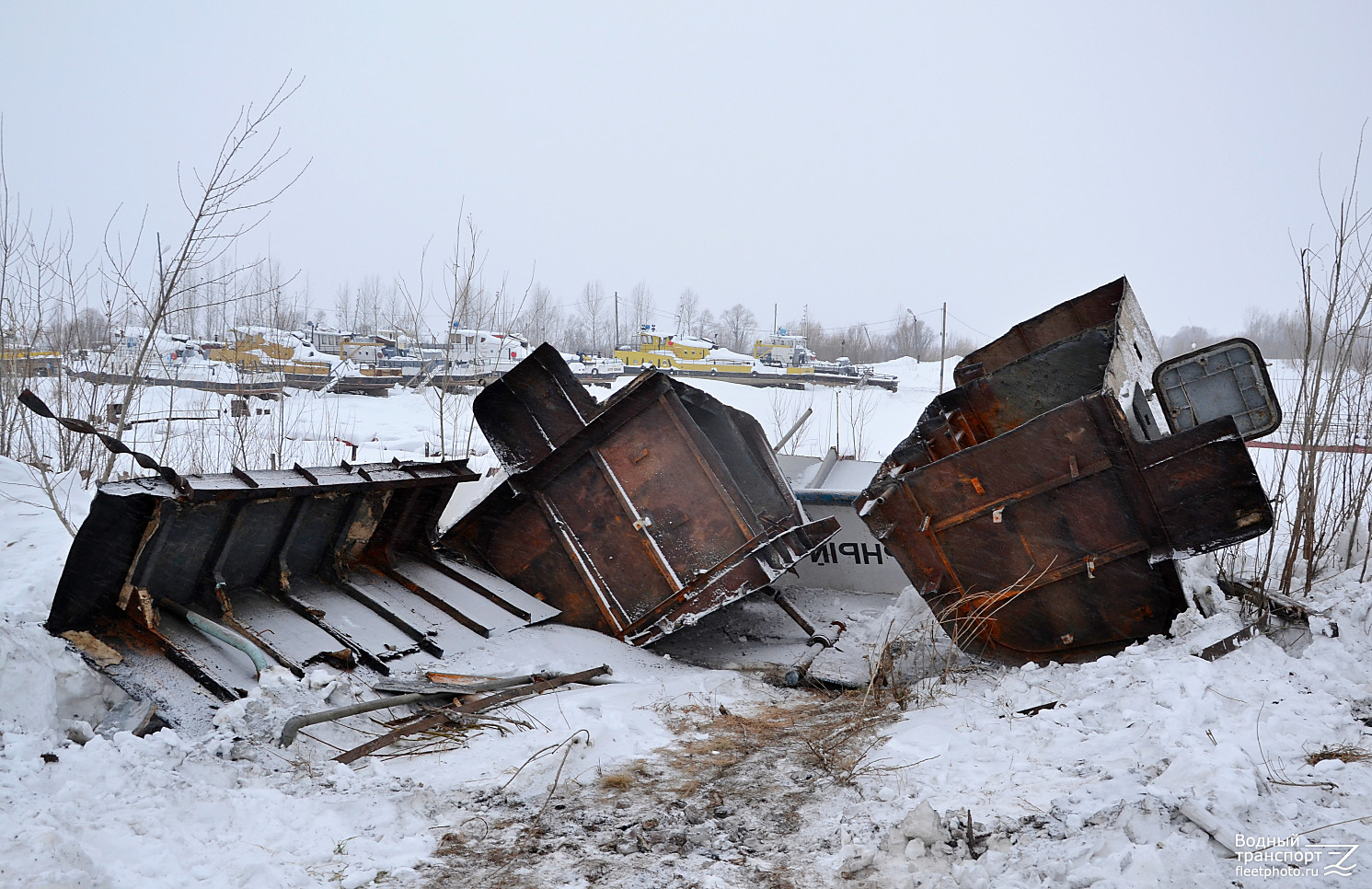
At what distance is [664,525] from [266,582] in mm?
2547

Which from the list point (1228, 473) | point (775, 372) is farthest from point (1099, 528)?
point (775, 372)

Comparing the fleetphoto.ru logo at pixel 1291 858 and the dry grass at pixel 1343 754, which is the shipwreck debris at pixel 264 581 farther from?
the dry grass at pixel 1343 754

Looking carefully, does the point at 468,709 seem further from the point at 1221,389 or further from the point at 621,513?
the point at 1221,389

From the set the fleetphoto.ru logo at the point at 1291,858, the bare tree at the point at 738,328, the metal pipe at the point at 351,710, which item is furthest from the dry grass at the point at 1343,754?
the bare tree at the point at 738,328

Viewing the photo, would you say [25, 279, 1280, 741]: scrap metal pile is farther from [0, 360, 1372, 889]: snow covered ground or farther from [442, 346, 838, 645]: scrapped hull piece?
[0, 360, 1372, 889]: snow covered ground

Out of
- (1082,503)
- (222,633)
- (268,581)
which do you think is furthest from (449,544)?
(1082,503)

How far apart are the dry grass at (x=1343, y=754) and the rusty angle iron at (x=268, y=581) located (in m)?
4.30

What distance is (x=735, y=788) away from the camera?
11.4ft

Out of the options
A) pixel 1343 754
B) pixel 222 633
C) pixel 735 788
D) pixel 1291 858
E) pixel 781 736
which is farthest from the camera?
pixel 222 633

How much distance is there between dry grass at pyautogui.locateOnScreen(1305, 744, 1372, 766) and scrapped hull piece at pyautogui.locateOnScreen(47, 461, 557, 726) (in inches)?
170

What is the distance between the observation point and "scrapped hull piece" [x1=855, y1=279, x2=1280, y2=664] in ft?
14.3

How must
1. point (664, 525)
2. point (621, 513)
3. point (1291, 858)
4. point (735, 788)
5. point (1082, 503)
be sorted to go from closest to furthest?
point (1291, 858)
point (735, 788)
point (1082, 503)
point (664, 525)
point (621, 513)

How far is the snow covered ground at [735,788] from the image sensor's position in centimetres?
251

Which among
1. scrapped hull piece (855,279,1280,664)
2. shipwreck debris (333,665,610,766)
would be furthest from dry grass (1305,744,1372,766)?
shipwreck debris (333,665,610,766)
